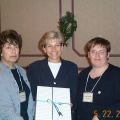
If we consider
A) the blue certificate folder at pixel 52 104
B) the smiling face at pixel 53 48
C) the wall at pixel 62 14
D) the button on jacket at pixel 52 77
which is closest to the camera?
the blue certificate folder at pixel 52 104

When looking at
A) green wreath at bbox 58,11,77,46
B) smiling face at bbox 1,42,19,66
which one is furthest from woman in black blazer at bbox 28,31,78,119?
green wreath at bbox 58,11,77,46

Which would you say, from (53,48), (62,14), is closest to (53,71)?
(53,48)

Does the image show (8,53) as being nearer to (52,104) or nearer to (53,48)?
(53,48)

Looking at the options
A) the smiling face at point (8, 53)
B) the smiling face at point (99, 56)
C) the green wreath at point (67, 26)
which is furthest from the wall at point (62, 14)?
the smiling face at point (8, 53)

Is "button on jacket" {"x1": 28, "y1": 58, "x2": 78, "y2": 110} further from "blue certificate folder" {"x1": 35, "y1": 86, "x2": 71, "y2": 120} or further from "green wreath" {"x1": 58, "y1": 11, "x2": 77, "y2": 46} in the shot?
"green wreath" {"x1": 58, "y1": 11, "x2": 77, "y2": 46}

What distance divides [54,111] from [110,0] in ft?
10.8

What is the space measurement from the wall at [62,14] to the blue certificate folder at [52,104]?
2532mm

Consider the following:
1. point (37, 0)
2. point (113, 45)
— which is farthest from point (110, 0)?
point (37, 0)

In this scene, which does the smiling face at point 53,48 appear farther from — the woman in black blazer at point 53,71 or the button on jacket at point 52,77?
the button on jacket at point 52,77

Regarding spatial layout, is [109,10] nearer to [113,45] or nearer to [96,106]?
[113,45]

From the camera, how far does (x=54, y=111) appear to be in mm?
1599

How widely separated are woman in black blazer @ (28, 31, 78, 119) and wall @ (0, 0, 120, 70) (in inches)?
82.5

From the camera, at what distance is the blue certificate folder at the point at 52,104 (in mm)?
1572

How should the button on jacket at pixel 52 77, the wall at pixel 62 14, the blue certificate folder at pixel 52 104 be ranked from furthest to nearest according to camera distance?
1. the wall at pixel 62 14
2. the button on jacket at pixel 52 77
3. the blue certificate folder at pixel 52 104
